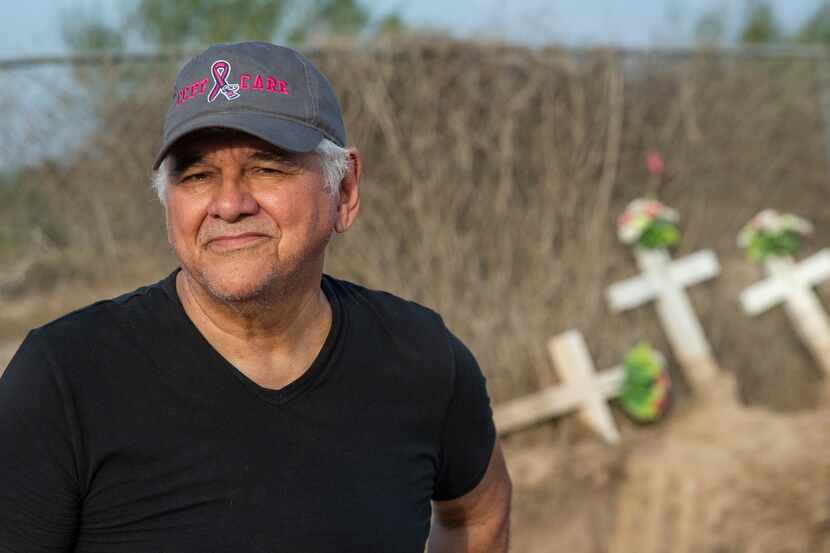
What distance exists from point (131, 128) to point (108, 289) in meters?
0.97

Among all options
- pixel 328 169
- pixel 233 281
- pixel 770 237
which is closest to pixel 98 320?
pixel 233 281

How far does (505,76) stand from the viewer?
21.7 feet

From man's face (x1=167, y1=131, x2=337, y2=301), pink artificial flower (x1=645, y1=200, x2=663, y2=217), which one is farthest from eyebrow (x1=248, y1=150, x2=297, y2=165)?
pink artificial flower (x1=645, y1=200, x2=663, y2=217)

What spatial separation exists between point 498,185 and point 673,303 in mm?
1418

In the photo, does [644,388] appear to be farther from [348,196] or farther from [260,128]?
[260,128]

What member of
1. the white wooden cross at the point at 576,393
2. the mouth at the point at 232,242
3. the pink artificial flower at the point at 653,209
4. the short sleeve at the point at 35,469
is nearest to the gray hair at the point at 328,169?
the mouth at the point at 232,242

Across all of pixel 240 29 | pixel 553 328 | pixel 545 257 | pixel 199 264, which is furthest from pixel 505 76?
pixel 240 29

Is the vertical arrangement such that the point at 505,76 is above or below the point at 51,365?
above

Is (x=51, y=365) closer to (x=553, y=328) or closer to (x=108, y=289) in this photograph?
(x=108, y=289)

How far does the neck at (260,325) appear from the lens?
5.41ft

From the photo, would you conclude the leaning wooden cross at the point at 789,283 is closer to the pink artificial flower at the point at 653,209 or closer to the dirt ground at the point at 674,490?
the pink artificial flower at the point at 653,209

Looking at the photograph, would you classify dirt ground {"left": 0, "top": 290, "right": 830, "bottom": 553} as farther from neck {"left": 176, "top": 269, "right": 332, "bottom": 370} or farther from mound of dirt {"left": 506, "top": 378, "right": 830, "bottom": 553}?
neck {"left": 176, "top": 269, "right": 332, "bottom": 370}

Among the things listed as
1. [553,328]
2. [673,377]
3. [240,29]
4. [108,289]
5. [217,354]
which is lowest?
[217,354]

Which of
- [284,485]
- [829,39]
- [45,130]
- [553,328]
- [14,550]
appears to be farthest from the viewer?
[829,39]
